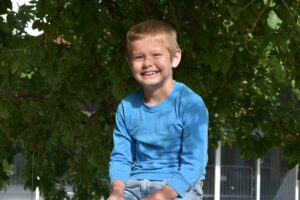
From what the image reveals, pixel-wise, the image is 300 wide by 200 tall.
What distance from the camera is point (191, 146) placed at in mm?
3592

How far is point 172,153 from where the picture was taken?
12.0ft

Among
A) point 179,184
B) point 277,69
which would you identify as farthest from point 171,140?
point 277,69

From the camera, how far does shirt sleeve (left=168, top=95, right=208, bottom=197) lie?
356 centimetres

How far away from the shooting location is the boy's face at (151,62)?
3654 millimetres

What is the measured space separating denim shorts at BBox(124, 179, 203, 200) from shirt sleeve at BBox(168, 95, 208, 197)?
1.9 inches

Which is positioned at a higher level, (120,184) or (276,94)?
(276,94)

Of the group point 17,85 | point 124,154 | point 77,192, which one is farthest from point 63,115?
point 124,154

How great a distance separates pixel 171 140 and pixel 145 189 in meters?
0.22

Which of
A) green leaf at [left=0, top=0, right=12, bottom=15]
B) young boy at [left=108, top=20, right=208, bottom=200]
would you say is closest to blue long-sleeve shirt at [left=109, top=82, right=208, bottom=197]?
young boy at [left=108, top=20, right=208, bottom=200]

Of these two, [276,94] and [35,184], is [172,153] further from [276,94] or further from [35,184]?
[35,184]

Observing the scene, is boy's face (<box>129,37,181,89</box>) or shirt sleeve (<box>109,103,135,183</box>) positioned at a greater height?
boy's face (<box>129,37,181,89</box>)

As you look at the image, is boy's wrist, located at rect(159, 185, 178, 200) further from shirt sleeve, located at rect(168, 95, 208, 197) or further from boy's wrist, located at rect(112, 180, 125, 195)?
boy's wrist, located at rect(112, 180, 125, 195)

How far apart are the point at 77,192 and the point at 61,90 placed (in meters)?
2.21

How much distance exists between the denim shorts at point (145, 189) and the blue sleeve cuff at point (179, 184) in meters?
0.04
